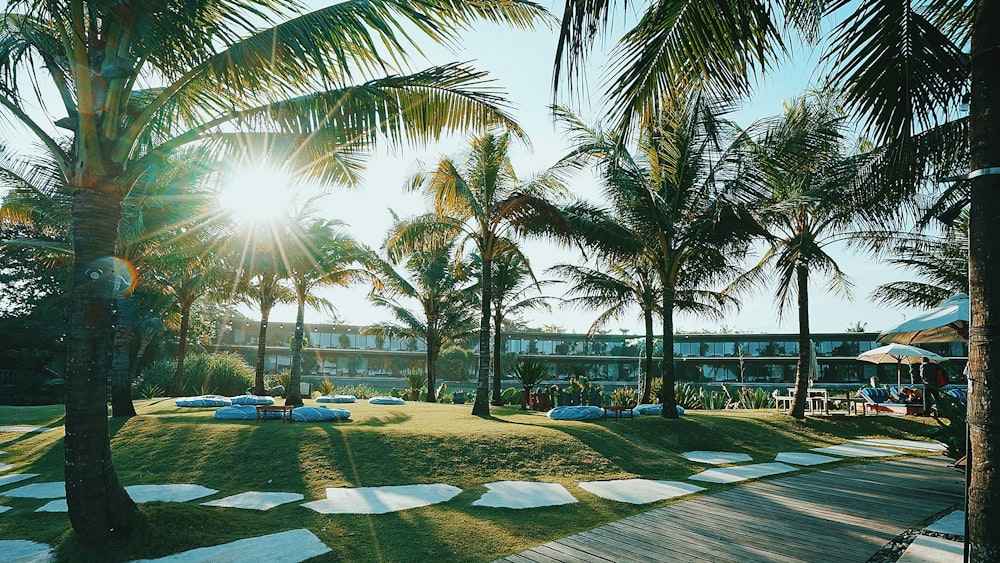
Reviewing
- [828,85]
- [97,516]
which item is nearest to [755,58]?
[828,85]

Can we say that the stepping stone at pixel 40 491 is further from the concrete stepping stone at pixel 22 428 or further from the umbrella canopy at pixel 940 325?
the umbrella canopy at pixel 940 325

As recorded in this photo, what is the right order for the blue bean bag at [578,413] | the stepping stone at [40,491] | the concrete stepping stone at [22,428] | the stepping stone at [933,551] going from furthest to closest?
the concrete stepping stone at [22,428], the blue bean bag at [578,413], the stepping stone at [40,491], the stepping stone at [933,551]

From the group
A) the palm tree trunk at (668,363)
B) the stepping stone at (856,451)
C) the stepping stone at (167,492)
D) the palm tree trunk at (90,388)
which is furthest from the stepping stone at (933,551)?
the palm tree trunk at (668,363)

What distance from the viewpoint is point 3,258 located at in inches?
1060

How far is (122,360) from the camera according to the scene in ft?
39.6

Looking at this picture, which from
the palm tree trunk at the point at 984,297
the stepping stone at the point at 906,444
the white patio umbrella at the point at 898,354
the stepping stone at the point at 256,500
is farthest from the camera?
the white patio umbrella at the point at 898,354

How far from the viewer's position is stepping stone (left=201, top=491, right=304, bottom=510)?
557 cm

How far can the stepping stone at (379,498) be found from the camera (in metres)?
5.42

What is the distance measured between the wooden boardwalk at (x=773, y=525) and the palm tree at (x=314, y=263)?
1266 centimetres

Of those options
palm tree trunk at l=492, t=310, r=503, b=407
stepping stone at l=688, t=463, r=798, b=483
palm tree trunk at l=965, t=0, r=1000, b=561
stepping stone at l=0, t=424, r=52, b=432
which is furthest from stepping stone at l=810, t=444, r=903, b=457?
stepping stone at l=0, t=424, r=52, b=432

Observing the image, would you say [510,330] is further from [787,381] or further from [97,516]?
[97,516]

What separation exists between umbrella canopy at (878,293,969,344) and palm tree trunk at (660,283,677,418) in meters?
4.16

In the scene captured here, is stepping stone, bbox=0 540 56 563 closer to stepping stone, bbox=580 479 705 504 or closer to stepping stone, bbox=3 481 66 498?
stepping stone, bbox=3 481 66 498

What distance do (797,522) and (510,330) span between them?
129 feet
